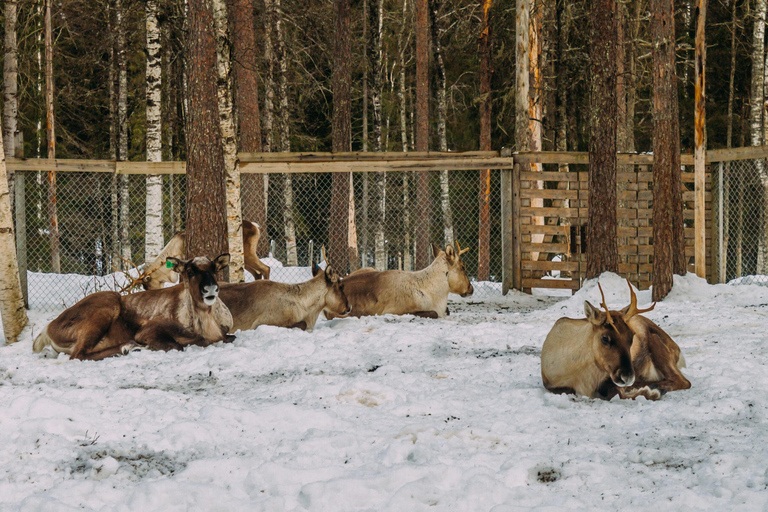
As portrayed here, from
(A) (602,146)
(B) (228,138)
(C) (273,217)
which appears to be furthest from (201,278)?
(C) (273,217)

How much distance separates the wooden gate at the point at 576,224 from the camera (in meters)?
11.8

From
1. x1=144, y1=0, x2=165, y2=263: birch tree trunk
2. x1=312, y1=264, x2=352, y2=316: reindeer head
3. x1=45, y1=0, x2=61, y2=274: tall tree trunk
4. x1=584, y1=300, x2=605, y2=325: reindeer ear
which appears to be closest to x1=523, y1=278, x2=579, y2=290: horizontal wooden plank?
x1=312, y1=264, x2=352, y2=316: reindeer head

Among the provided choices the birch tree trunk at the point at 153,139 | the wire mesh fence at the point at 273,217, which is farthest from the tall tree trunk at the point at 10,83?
the birch tree trunk at the point at 153,139

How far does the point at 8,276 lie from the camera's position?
7.74m

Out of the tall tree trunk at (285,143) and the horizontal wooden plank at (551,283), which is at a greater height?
the tall tree trunk at (285,143)

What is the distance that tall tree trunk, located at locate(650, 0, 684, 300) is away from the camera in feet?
33.2

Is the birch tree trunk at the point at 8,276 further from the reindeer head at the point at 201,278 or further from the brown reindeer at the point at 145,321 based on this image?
the reindeer head at the point at 201,278

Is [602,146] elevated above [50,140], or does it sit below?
below

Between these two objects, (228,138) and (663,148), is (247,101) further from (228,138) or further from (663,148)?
(663,148)

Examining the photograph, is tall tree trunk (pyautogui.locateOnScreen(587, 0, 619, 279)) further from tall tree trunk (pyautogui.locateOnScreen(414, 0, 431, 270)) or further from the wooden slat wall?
tall tree trunk (pyautogui.locateOnScreen(414, 0, 431, 270))

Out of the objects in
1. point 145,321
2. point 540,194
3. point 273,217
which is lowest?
point 145,321

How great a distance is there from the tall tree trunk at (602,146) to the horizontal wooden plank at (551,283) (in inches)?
31.1

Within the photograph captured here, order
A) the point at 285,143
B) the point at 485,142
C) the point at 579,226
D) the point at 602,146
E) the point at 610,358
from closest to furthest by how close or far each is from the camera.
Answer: the point at 610,358 < the point at 602,146 < the point at 579,226 < the point at 485,142 < the point at 285,143

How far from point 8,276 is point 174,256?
2798 mm
